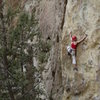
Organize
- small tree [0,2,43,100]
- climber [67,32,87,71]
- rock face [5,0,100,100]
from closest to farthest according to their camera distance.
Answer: rock face [5,0,100,100]
climber [67,32,87,71]
small tree [0,2,43,100]

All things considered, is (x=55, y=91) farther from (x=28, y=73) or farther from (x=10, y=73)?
(x=10, y=73)

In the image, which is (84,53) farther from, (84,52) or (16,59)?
(16,59)

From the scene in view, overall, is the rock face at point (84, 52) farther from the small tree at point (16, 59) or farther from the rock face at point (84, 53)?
the small tree at point (16, 59)

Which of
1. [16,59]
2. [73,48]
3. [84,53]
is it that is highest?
[73,48]

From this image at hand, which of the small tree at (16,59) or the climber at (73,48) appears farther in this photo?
the small tree at (16,59)

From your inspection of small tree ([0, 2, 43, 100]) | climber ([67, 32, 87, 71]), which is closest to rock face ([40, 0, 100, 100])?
climber ([67, 32, 87, 71])

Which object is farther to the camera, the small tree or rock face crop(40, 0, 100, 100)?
the small tree

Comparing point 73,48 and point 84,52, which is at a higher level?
point 73,48

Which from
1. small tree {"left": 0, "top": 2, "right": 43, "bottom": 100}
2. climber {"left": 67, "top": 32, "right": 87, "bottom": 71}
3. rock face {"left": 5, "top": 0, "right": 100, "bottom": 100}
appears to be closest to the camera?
rock face {"left": 5, "top": 0, "right": 100, "bottom": 100}

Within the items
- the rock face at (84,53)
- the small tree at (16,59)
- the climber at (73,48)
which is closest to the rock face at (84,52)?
the rock face at (84,53)

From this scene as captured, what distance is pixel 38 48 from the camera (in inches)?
516

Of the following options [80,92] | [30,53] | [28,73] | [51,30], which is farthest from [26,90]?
[51,30]

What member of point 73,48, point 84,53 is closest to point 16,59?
point 73,48

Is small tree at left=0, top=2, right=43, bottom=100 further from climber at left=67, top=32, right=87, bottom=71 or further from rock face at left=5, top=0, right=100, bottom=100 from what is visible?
climber at left=67, top=32, right=87, bottom=71
